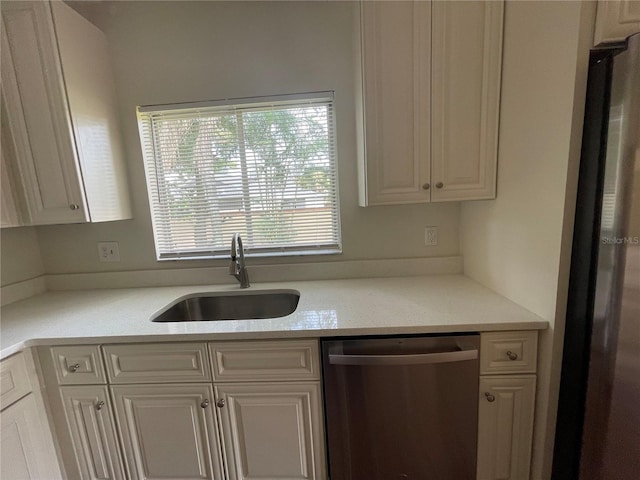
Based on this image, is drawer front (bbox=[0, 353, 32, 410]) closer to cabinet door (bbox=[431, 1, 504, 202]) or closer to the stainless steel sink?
the stainless steel sink

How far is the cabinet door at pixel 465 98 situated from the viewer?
4.17 feet

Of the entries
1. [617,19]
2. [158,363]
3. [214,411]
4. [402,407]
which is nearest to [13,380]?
[158,363]

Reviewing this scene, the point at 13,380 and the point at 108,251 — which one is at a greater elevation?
the point at 108,251

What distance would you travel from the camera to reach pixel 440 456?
120 centimetres

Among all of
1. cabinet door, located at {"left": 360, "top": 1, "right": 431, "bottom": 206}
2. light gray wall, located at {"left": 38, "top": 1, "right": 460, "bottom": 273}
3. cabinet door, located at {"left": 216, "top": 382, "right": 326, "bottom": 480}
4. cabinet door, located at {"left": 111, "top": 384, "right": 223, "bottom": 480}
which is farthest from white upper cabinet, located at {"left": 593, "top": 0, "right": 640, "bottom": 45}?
cabinet door, located at {"left": 111, "top": 384, "right": 223, "bottom": 480}

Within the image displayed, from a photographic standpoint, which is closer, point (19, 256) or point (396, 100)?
point (396, 100)

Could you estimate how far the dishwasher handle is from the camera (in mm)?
1109

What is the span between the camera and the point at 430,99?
1.34 m

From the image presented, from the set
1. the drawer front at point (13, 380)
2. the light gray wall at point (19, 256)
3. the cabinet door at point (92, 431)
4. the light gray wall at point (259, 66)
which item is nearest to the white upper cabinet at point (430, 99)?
the light gray wall at point (259, 66)

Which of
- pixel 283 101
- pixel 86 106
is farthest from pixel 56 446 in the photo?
pixel 283 101

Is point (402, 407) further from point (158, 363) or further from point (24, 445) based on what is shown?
point (24, 445)

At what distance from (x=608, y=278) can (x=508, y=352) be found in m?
0.44

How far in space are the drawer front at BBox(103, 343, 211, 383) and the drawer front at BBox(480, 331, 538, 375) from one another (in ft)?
3.80

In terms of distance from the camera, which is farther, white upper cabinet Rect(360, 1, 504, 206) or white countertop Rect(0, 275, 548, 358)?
white upper cabinet Rect(360, 1, 504, 206)
